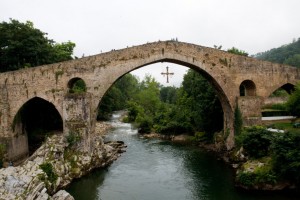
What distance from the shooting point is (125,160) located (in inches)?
842

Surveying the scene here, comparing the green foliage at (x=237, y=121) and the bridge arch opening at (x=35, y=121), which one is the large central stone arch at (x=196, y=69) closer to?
the green foliage at (x=237, y=121)

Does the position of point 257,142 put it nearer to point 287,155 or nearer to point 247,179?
point 247,179

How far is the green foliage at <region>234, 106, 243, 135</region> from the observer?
834 inches

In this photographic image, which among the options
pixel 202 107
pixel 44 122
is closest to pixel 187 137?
pixel 202 107

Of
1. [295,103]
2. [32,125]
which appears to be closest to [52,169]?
[32,125]

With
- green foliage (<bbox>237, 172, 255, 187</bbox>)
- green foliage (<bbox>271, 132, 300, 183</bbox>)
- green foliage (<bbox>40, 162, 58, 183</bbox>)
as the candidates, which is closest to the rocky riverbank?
Result: green foliage (<bbox>40, 162, 58, 183</bbox>)

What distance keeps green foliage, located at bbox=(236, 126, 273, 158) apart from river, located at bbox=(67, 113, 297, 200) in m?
1.86

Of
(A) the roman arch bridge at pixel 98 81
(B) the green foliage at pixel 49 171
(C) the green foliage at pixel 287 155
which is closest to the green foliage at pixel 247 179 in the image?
(C) the green foliage at pixel 287 155

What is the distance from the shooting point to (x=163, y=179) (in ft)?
58.4

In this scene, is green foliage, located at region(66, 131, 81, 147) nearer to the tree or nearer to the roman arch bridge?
the roman arch bridge

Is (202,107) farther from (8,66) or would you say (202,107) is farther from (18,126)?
(8,66)

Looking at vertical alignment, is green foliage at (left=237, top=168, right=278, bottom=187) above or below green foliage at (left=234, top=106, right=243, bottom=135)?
below

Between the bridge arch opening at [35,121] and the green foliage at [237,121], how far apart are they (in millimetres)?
12286

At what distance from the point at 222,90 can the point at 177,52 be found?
383 cm
